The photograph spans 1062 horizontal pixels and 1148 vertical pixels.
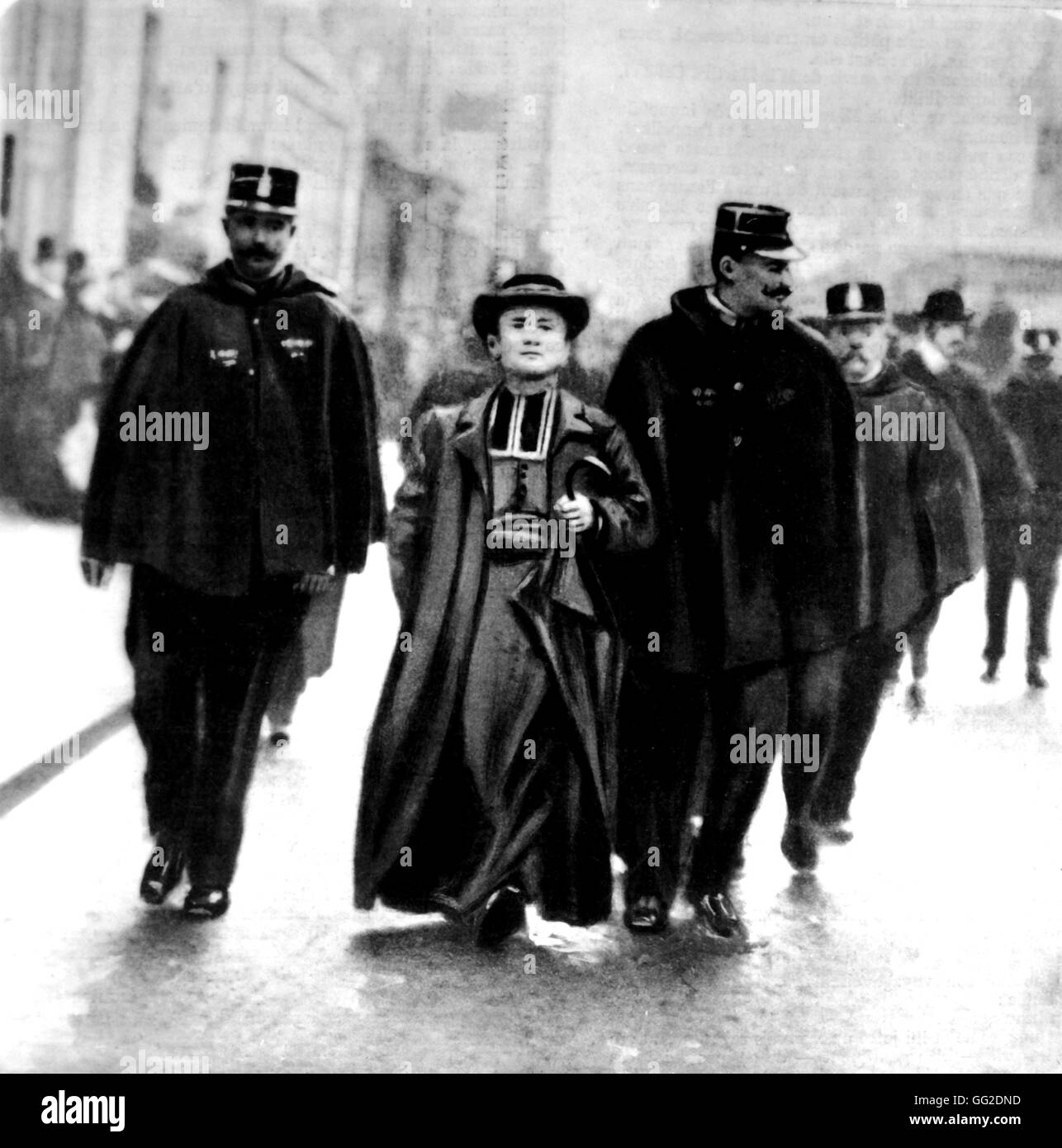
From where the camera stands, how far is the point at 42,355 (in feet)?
14.2

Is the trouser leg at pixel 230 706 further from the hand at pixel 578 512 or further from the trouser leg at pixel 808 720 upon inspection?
the trouser leg at pixel 808 720

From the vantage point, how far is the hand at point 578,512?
4.20 meters

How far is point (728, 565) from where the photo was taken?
4.32 meters

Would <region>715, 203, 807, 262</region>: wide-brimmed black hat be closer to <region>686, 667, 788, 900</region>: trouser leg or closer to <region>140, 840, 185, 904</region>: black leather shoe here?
<region>686, 667, 788, 900</region>: trouser leg

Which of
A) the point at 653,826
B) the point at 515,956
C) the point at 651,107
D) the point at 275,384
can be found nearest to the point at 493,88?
the point at 651,107

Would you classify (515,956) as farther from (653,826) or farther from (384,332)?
(384,332)

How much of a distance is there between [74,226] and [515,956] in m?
2.41

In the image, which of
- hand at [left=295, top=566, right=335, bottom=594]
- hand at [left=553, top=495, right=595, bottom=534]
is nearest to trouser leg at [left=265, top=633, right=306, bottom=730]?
hand at [left=295, top=566, right=335, bottom=594]

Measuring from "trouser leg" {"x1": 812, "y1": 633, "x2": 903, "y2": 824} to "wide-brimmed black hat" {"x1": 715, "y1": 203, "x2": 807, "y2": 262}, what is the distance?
3.68ft

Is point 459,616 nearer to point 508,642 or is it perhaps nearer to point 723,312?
point 508,642

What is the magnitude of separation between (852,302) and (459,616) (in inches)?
56.0

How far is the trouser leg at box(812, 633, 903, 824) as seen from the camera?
443 cm

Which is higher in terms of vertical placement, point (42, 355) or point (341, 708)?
point (42, 355)

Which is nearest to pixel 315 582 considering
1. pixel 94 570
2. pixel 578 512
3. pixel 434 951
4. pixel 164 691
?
pixel 164 691
